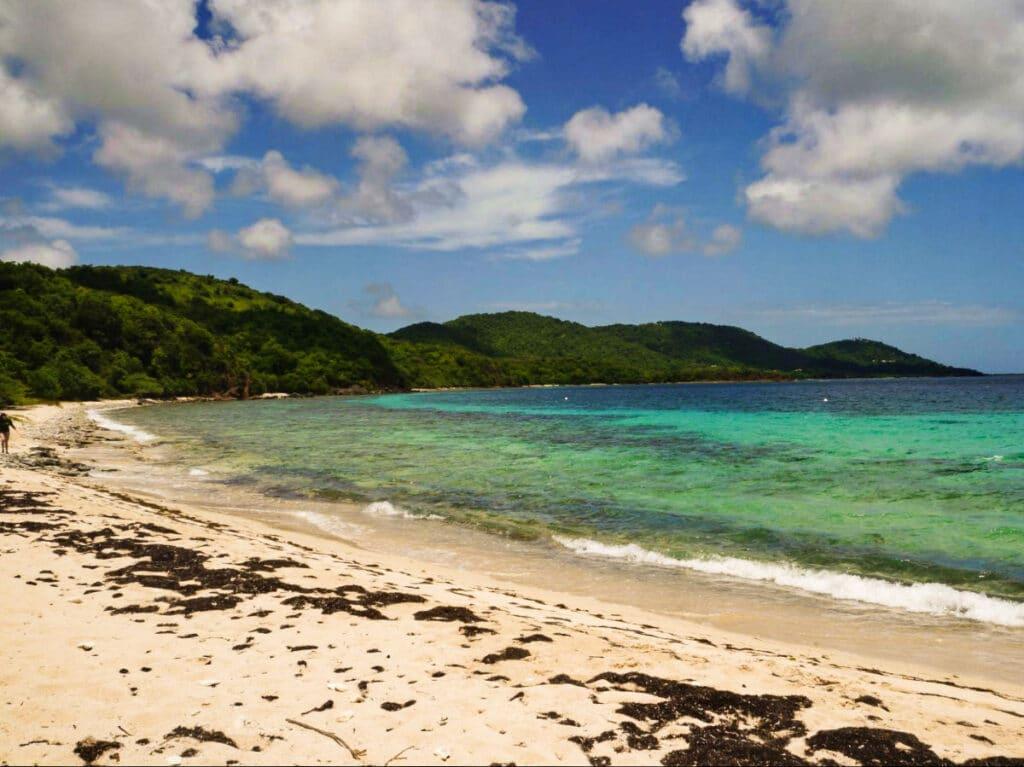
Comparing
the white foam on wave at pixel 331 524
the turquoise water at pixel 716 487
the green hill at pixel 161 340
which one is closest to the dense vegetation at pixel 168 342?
the green hill at pixel 161 340

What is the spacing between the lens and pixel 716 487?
2302cm

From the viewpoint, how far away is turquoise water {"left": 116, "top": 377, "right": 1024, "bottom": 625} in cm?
1428

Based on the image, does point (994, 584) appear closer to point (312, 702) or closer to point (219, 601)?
point (312, 702)

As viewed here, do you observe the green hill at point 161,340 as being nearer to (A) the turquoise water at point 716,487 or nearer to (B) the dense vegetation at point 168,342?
(B) the dense vegetation at point 168,342

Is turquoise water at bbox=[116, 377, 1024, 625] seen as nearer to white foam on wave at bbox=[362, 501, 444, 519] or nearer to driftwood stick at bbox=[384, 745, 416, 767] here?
white foam on wave at bbox=[362, 501, 444, 519]

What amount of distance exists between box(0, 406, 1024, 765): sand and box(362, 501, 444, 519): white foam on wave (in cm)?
770

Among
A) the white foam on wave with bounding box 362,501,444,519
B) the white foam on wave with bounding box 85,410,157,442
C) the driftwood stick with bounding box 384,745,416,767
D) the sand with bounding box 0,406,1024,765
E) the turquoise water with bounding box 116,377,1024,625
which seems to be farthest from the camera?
the white foam on wave with bounding box 85,410,157,442

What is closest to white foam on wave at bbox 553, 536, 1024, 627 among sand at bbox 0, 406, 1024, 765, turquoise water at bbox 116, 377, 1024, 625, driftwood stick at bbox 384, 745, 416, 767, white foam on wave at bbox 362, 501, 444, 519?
turquoise water at bbox 116, 377, 1024, 625

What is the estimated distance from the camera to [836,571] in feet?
42.0

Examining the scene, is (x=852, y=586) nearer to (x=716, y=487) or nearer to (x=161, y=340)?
(x=716, y=487)

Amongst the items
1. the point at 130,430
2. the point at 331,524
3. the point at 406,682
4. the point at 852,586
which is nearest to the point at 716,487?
the point at 852,586

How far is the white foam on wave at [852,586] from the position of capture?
412 inches

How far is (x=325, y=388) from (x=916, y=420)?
125984 millimetres

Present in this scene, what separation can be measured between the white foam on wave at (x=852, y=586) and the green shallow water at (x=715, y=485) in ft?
1.78
